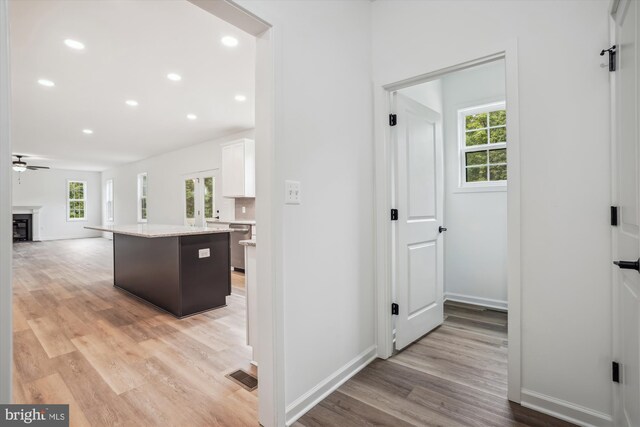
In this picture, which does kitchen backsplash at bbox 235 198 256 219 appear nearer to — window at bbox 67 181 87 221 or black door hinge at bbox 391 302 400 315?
black door hinge at bbox 391 302 400 315

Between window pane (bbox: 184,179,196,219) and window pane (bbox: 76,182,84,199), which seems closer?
window pane (bbox: 184,179,196,219)

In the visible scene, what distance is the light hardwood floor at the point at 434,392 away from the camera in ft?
5.36

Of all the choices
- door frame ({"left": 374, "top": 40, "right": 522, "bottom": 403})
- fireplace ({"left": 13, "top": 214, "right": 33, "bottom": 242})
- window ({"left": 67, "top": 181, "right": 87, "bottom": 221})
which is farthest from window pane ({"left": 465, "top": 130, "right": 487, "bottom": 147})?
fireplace ({"left": 13, "top": 214, "right": 33, "bottom": 242})

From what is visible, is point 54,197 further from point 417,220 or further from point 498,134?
point 498,134

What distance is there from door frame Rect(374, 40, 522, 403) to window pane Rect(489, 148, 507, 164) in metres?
1.77

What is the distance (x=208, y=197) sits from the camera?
7.41m

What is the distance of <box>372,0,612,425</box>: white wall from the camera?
60.3 inches

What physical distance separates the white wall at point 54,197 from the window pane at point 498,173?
42.1 feet

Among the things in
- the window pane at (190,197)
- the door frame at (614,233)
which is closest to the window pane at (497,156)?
the door frame at (614,233)

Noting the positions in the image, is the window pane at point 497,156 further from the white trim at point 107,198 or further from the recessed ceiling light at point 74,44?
the white trim at point 107,198

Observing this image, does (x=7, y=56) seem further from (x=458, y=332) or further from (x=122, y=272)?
(x=122, y=272)

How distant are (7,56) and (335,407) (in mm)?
2033

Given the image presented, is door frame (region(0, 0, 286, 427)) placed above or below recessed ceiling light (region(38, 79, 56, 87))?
below

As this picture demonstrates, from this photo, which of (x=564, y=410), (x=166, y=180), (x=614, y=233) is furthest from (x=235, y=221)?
(x=614, y=233)
